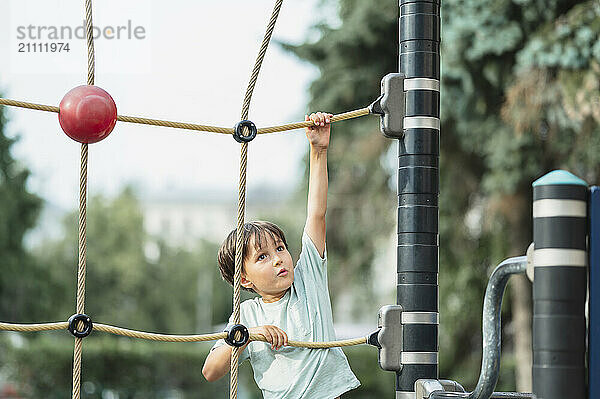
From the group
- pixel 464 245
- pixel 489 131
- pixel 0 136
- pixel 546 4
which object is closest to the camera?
pixel 546 4

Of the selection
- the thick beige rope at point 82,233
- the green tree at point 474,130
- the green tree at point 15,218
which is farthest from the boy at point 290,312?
the green tree at point 15,218

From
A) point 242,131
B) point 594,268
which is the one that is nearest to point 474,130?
point 242,131

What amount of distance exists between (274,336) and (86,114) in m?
0.62

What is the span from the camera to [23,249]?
10492 mm

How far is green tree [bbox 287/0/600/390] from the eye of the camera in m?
5.46

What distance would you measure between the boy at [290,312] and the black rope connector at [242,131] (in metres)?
0.19

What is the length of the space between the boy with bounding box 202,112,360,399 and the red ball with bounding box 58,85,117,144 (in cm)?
42

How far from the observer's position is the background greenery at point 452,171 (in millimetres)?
5520

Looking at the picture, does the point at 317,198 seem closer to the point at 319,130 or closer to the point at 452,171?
the point at 319,130

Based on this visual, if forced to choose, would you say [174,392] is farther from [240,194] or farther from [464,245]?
[240,194]

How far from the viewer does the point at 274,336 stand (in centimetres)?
195

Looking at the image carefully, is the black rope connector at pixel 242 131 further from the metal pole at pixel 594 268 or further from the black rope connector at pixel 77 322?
the metal pole at pixel 594 268

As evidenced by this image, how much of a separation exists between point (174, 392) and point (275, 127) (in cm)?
911

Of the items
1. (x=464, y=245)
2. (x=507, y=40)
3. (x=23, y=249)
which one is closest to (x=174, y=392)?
(x=23, y=249)
